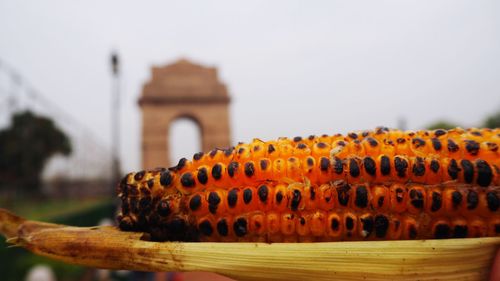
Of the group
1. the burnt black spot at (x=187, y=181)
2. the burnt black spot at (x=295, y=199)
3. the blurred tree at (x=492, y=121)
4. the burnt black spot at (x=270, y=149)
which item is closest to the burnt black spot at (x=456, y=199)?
the burnt black spot at (x=295, y=199)

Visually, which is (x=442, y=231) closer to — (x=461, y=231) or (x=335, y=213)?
(x=461, y=231)

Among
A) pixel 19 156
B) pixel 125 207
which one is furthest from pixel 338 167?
pixel 19 156

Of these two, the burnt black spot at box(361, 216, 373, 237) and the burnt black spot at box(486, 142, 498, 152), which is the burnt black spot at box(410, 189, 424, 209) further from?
the burnt black spot at box(486, 142, 498, 152)

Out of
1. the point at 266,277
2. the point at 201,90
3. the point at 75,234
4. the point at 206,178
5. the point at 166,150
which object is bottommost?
the point at 266,277

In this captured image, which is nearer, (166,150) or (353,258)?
(353,258)

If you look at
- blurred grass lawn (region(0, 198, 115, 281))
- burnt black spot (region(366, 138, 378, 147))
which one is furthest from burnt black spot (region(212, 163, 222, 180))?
blurred grass lawn (region(0, 198, 115, 281))

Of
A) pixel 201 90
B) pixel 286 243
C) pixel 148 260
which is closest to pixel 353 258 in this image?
pixel 286 243

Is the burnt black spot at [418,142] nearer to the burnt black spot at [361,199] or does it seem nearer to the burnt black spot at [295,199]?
the burnt black spot at [361,199]

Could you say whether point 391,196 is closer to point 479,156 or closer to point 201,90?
point 479,156
